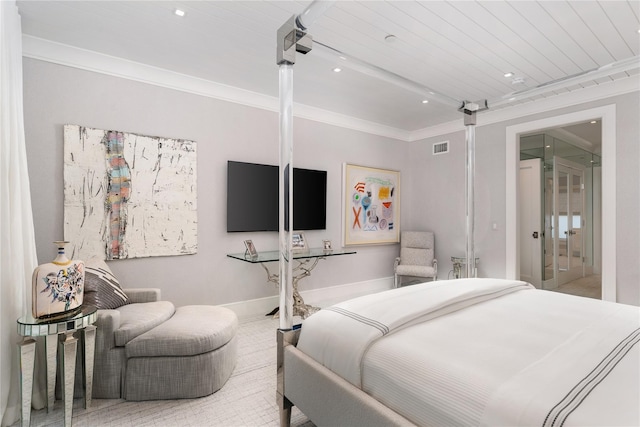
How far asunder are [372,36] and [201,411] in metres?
2.95

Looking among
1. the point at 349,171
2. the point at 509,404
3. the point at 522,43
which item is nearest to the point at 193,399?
the point at 509,404

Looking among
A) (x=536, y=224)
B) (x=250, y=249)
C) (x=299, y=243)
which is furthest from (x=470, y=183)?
(x=536, y=224)

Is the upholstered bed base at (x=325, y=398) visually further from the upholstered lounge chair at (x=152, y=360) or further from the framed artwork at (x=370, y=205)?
the framed artwork at (x=370, y=205)

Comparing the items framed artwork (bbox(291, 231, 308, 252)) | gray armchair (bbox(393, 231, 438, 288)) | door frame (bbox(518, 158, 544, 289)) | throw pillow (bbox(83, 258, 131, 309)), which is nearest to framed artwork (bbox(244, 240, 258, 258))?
framed artwork (bbox(291, 231, 308, 252))

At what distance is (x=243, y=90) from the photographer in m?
3.71

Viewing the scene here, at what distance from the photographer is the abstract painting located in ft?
9.27

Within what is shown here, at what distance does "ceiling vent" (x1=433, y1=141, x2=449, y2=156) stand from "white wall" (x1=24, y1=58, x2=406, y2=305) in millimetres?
1241

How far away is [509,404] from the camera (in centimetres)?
93

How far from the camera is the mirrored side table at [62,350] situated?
1.77 m

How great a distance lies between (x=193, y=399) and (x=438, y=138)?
469 centimetres

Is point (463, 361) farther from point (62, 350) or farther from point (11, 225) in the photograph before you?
point (11, 225)

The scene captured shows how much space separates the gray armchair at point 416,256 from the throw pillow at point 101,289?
3.58 meters

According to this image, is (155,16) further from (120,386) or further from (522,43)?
(522,43)

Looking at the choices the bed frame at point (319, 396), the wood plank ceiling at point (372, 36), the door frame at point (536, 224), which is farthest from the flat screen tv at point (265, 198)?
the door frame at point (536, 224)
